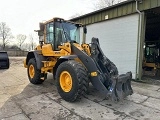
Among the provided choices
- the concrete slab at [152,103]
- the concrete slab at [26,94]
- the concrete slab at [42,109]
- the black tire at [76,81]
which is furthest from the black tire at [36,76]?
the concrete slab at [152,103]

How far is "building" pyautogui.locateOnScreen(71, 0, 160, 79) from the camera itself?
24.1 feet

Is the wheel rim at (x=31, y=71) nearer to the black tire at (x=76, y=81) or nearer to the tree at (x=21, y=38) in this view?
the black tire at (x=76, y=81)

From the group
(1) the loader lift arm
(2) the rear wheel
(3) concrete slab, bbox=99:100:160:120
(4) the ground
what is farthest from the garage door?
(2) the rear wheel

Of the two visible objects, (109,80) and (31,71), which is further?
(31,71)

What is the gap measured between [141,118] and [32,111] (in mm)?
2602

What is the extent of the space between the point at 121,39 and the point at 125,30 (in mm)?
518

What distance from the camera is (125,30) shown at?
8086 millimetres

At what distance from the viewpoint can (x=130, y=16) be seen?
7754 mm

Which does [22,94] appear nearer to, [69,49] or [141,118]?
[69,49]

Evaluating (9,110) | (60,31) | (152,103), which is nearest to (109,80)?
(152,103)

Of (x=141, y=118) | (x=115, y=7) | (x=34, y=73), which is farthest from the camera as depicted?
(x=115, y=7)

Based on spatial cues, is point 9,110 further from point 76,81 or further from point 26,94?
point 76,81

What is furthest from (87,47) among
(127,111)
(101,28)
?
(101,28)

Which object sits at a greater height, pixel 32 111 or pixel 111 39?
pixel 111 39
